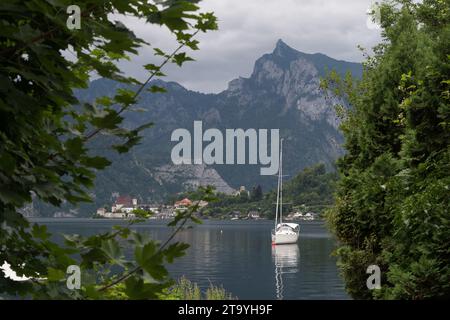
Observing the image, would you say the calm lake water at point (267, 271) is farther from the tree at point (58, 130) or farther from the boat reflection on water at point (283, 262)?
the tree at point (58, 130)

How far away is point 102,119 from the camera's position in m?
2.62

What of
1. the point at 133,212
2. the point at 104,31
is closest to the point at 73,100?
the point at 104,31

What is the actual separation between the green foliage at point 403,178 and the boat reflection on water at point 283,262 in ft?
144

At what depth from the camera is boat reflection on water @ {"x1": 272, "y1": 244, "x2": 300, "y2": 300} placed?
230 feet

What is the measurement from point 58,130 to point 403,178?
9.95m

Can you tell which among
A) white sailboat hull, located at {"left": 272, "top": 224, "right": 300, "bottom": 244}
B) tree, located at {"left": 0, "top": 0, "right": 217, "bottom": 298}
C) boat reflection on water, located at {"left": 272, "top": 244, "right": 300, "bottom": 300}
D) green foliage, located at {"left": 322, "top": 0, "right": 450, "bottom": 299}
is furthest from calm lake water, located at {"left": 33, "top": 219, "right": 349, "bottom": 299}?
tree, located at {"left": 0, "top": 0, "right": 217, "bottom": 298}

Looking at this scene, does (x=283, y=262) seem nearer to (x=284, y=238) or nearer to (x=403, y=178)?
(x=284, y=238)

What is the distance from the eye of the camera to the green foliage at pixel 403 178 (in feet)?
33.2

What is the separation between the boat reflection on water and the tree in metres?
58.2

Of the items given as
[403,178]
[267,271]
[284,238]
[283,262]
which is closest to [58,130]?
[403,178]

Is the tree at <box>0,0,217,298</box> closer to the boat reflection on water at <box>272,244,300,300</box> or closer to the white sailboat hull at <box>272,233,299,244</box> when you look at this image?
the boat reflection on water at <box>272,244,300,300</box>

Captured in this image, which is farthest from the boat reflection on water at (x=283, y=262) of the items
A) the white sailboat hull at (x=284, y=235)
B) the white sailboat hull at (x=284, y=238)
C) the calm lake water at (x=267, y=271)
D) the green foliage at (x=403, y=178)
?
the green foliage at (x=403, y=178)

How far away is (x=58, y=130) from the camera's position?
9.66 ft

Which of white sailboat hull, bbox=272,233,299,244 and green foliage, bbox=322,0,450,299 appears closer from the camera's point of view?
green foliage, bbox=322,0,450,299
